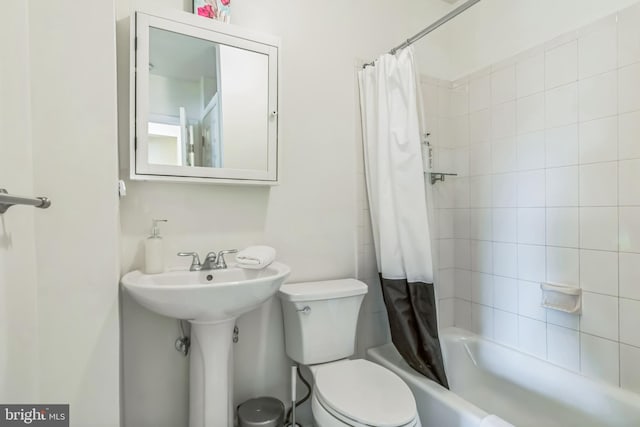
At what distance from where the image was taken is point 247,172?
4.86 ft

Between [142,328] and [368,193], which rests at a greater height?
[368,193]

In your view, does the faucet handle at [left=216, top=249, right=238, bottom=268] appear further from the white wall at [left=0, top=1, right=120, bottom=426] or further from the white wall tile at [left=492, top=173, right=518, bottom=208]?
the white wall tile at [left=492, top=173, right=518, bottom=208]

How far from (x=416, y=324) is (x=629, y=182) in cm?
109

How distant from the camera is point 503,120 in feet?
6.10

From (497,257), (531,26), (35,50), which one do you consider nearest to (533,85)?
(531,26)

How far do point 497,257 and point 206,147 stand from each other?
1677 mm

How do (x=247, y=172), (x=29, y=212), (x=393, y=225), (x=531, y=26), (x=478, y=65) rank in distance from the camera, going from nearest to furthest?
(x=29, y=212) < (x=247, y=172) < (x=393, y=225) < (x=531, y=26) < (x=478, y=65)

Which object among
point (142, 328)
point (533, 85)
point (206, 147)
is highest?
point (533, 85)

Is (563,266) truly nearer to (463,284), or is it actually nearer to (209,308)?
(463,284)

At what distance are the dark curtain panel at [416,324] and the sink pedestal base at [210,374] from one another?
0.80 meters

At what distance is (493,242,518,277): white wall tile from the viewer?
5.89 ft

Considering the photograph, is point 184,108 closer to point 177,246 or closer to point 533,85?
point 177,246

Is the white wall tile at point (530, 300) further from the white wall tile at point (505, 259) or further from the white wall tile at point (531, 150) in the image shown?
the white wall tile at point (531, 150)

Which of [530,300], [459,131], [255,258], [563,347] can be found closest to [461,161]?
[459,131]
